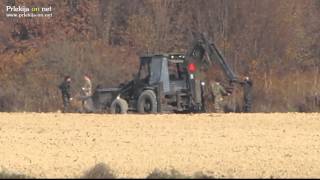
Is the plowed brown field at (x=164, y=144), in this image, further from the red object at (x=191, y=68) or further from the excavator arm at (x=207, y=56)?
the excavator arm at (x=207, y=56)

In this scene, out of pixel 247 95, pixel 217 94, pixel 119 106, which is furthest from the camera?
pixel 247 95

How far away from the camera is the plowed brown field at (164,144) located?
53.5ft

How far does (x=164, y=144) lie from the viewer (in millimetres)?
20312

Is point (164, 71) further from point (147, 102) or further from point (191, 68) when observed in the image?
point (147, 102)

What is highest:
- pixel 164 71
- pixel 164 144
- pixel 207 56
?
pixel 207 56

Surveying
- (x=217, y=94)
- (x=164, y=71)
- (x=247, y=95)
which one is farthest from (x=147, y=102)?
(x=247, y=95)

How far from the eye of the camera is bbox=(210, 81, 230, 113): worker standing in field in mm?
32750

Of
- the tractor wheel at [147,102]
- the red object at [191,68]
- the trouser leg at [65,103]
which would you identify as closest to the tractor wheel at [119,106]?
the tractor wheel at [147,102]

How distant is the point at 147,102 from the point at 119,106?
1104mm

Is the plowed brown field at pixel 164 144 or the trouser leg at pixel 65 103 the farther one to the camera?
the trouser leg at pixel 65 103
